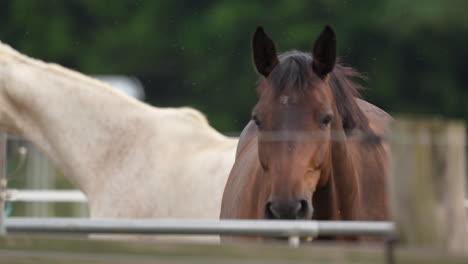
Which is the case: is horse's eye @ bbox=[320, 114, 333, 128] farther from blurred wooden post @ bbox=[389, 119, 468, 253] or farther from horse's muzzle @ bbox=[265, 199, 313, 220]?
blurred wooden post @ bbox=[389, 119, 468, 253]

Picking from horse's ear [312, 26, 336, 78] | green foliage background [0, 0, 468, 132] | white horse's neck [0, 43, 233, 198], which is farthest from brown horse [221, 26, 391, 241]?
green foliage background [0, 0, 468, 132]

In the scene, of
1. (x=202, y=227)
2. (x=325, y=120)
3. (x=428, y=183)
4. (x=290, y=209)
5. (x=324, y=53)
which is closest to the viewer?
(x=428, y=183)

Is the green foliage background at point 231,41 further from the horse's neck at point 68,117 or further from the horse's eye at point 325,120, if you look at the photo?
the horse's eye at point 325,120

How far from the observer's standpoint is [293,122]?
367cm

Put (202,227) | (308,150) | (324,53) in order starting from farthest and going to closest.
Answer: (324,53), (308,150), (202,227)

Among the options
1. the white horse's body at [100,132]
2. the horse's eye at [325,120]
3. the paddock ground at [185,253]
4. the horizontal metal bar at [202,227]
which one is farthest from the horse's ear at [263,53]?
the white horse's body at [100,132]

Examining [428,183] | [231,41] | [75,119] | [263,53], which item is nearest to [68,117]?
[75,119]

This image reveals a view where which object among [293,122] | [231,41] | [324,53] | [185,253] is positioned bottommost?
[185,253]

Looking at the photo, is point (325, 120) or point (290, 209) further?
point (325, 120)

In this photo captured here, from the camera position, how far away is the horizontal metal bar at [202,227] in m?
2.63

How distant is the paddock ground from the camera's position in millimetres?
2402

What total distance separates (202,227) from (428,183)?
727 millimetres

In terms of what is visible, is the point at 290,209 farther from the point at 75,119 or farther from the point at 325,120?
the point at 75,119

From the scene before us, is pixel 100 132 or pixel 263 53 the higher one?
pixel 263 53
